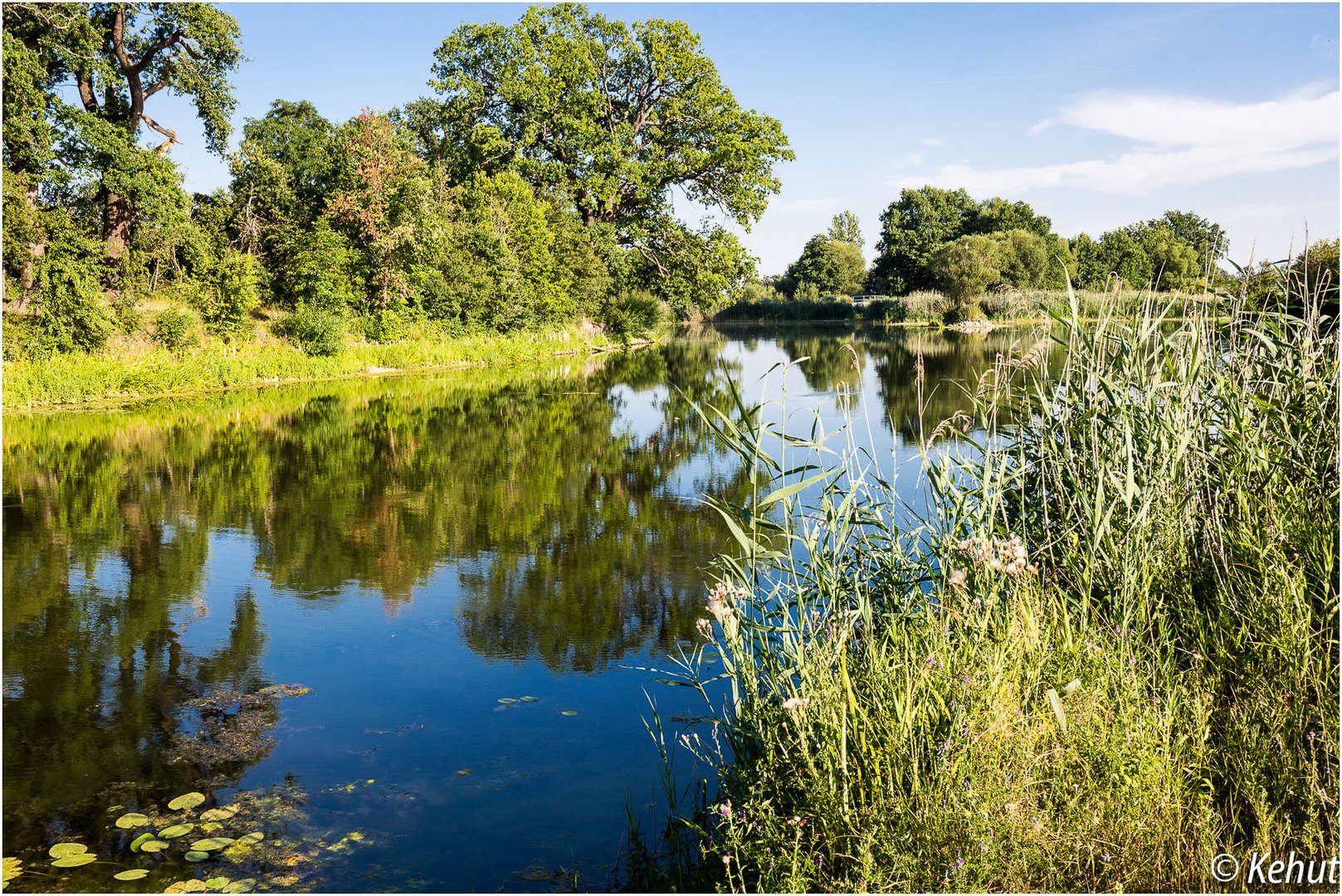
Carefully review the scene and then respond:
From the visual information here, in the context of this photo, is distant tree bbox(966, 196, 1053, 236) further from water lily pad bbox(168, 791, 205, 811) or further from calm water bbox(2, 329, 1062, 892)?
water lily pad bbox(168, 791, 205, 811)

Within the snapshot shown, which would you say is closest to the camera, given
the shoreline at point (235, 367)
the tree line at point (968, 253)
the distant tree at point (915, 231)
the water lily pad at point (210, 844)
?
the water lily pad at point (210, 844)

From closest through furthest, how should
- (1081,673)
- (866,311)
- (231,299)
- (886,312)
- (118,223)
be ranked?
(1081,673) → (118,223) → (231,299) → (886,312) → (866,311)

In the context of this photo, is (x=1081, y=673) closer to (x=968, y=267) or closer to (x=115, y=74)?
(x=115, y=74)

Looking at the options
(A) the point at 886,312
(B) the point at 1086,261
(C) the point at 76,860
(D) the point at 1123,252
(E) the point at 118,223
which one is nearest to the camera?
(C) the point at 76,860

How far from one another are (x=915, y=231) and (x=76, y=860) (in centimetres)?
7944

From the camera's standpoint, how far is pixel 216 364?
2131 cm

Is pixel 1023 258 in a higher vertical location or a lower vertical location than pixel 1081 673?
higher

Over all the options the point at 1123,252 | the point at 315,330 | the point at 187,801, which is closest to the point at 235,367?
the point at 315,330

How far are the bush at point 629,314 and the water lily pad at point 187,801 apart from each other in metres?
36.7

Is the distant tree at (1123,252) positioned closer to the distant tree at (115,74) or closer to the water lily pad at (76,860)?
the distant tree at (115,74)

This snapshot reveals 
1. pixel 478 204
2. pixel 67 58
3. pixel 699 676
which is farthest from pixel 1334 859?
pixel 478 204

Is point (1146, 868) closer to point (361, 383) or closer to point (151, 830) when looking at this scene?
point (151, 830)

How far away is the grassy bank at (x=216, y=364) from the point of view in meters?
17.6

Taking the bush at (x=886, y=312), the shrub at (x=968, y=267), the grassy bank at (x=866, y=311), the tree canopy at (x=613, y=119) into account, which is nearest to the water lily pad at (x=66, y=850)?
the tree canopy at (x=613, y=119)
